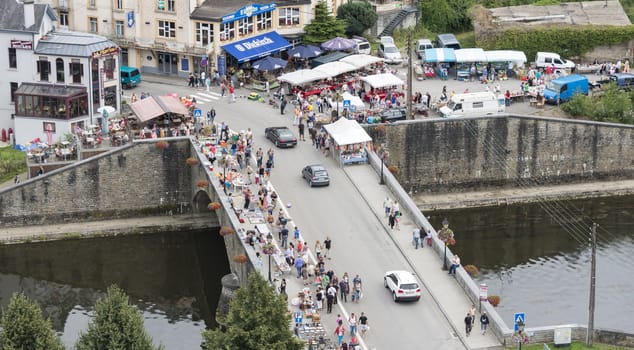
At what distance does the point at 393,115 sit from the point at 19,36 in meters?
27.9

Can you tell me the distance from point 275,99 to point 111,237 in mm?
19151

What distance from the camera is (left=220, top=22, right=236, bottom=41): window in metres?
122

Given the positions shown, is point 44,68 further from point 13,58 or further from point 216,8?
point 216,8

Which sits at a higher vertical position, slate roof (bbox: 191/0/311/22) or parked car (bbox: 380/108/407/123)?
slate roof (bbox: 191/0/311/22)

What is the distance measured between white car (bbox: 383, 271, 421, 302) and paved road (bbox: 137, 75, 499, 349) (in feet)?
1.58

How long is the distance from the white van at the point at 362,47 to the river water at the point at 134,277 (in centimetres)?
2654

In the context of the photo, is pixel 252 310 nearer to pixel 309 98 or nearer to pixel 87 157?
pixel 87 157

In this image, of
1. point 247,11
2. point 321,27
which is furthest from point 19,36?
point 321,27

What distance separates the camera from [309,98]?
383 ft

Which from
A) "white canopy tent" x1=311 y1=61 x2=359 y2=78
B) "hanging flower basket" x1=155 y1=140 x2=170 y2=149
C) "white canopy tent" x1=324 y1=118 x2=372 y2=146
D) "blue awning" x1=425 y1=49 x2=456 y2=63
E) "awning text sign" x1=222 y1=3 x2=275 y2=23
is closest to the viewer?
"white canopy tent" x1=324 y1=118 x2=372 y2=146

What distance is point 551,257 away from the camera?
10144 cm

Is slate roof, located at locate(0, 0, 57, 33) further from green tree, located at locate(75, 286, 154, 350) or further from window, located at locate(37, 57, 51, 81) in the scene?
green tree, located at locate(75, 286, 154, 350)

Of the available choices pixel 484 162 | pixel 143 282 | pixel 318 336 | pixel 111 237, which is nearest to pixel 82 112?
pixel 111 237

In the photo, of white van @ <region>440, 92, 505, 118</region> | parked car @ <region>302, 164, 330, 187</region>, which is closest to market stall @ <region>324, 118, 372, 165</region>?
parked car @ <region>302, 164, 330, 187</region>
